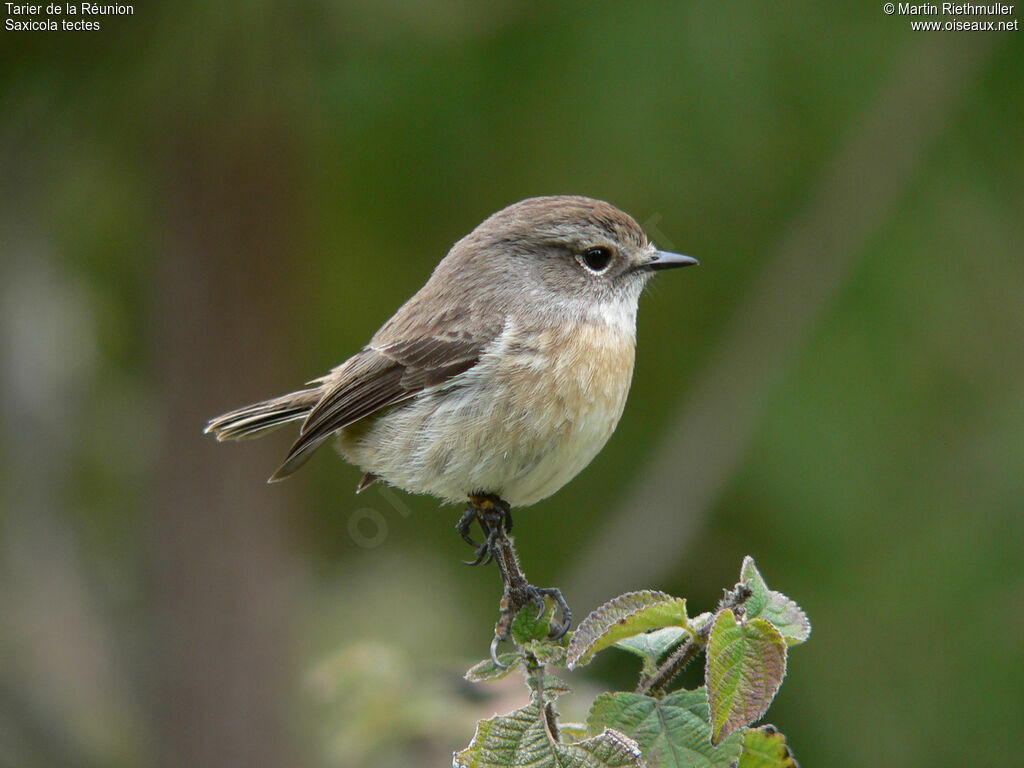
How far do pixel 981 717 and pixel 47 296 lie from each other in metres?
5.44

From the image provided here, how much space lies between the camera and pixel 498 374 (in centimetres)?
→ 339

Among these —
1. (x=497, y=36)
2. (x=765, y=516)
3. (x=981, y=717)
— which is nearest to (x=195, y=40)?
(x=497, y=36)

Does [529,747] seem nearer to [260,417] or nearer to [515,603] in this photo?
[515,603]

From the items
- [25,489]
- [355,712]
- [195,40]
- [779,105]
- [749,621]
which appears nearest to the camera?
[749,621]

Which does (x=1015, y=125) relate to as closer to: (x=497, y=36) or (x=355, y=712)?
(x=497, y=36)

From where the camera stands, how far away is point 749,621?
1.92m

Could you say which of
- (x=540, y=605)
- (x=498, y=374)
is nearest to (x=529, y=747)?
(x=540, y=605)

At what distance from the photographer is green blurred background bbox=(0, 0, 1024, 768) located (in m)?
5.37

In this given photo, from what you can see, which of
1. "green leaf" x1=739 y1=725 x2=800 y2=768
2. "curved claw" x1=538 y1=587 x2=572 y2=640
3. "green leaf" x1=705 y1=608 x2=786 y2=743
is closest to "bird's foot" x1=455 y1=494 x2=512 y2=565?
"curved claw" x1=538 y1=587 x2=572 y2=640

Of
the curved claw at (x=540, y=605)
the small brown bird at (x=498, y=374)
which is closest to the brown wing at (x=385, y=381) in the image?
the small brown bird at (x=498, y=374)

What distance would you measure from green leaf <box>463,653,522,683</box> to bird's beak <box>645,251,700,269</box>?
6.27ft

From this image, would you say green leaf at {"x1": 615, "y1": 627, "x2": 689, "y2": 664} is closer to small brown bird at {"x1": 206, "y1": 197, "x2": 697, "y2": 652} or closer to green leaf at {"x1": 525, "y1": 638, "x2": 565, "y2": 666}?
green leaf at {"x1": 525, "y1": 638, "x2": 565, "y2": 666}

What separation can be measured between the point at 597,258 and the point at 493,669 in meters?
1.94

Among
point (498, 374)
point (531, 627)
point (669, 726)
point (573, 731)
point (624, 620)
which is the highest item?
point (498, 374)
